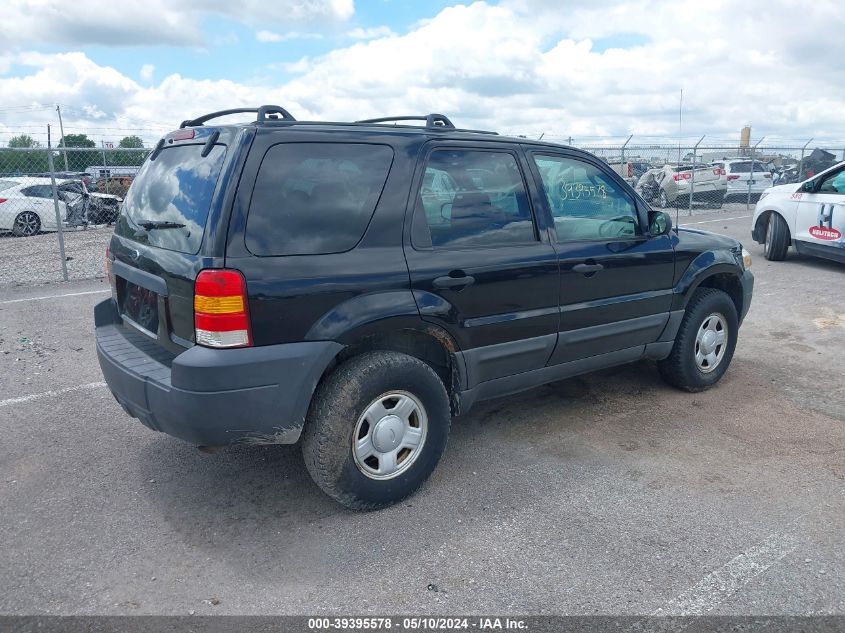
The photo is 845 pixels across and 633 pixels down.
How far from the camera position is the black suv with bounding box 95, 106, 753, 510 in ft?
10.2

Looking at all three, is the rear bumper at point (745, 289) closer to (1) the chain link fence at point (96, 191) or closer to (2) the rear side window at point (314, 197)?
(2) the rear side window at point (314, 197)

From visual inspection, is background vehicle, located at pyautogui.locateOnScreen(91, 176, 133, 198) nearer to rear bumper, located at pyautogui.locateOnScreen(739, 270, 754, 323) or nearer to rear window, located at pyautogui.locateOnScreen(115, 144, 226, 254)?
rear window, located at pyautogui.locateOnScreen(115, 144, 226, 254)

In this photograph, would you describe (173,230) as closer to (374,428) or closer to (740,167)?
(374,428)

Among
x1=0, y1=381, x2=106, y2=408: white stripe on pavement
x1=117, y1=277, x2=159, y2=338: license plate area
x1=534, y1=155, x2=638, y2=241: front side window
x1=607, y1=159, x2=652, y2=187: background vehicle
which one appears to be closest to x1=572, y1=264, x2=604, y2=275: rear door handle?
x1=534, y1=155, x2=638, y2=241: front side window

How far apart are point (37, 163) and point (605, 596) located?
22598mm

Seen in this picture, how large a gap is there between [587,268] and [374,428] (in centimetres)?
165

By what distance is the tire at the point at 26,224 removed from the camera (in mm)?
15500

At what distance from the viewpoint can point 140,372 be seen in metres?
3.35

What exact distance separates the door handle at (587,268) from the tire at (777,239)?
26.8ft

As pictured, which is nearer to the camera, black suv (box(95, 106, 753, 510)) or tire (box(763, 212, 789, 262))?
black suv (box(95, 106, 753, 510))

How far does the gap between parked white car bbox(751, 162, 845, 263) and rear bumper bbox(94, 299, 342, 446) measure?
9.21 metres

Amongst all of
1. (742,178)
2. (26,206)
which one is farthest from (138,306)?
(742,178)

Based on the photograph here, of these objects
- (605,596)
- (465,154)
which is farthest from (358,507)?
(465,154)

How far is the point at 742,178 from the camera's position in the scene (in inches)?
917
